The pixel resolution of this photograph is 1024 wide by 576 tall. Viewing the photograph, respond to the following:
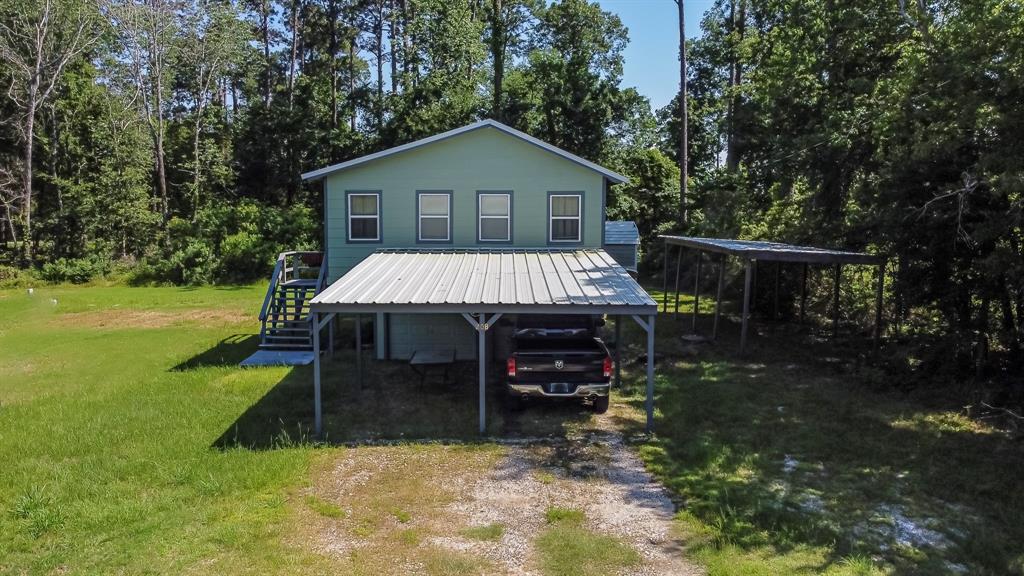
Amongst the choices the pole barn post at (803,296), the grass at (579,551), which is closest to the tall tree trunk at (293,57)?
the pole barn post at (803,296)

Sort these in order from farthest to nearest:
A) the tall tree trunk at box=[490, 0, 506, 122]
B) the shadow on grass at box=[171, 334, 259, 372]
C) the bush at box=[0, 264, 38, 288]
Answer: the tall tree trunk at box=[490, 0, 506, 122] < the bush at box=[0, 264, 38, 288] < the shadow on grass at box=[171, 334, 259, 372]

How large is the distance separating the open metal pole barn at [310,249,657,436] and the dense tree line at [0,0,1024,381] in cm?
661

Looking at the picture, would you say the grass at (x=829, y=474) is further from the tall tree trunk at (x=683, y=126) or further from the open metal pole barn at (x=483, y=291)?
the tall tree trunk at (x=683, y=126)

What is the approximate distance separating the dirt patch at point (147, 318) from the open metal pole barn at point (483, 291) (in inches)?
353

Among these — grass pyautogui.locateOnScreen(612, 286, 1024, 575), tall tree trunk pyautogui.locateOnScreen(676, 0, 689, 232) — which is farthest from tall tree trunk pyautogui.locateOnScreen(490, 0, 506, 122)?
grass pyautogui.locateOnScreen(612, 286, 1024, 575)

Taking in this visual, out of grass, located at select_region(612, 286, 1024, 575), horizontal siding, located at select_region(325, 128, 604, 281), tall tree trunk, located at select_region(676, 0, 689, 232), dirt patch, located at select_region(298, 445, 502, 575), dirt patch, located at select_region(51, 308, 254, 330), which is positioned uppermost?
tall tree trunk, located at select_region(676, 0, 689, 232)

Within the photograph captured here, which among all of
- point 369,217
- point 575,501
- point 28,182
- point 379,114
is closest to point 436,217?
point 369,217

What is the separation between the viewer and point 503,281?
1103 centimetres

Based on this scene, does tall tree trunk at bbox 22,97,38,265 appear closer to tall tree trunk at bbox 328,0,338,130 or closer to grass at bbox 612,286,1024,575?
tall tree trunk at bbox 328,0,338,130

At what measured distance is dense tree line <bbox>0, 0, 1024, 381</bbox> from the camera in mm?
17047

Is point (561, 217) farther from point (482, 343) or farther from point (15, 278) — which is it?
point (15, 278)

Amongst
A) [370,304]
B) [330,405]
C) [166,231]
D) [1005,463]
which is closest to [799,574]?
[1005,463]

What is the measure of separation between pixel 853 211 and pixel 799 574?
493 inches

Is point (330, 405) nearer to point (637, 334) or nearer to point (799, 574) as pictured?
point (799, 574)
